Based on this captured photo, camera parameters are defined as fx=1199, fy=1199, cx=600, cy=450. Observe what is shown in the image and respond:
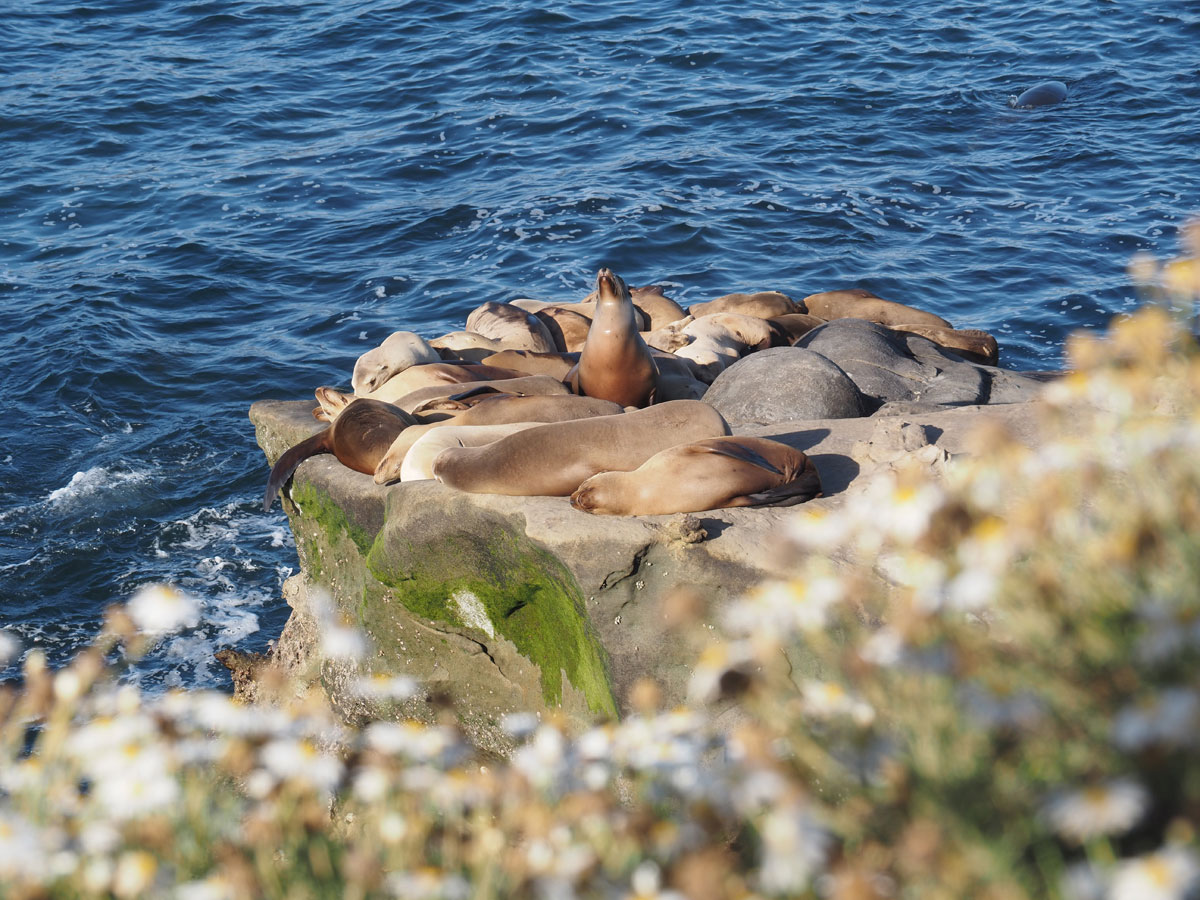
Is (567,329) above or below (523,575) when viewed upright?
below

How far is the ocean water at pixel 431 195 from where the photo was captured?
31.5 ft

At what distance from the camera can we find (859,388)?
7.56m

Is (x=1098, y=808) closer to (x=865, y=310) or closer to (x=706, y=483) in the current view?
(x=706, y=483)

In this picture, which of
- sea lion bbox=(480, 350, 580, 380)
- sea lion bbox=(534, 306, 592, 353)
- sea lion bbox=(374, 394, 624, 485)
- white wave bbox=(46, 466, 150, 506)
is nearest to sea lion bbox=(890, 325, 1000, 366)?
sea lion bbox=(534, 306, 592, 353)

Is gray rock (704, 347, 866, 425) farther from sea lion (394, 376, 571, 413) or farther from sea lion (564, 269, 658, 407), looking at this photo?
sea lion (394, 376, 571, 413)

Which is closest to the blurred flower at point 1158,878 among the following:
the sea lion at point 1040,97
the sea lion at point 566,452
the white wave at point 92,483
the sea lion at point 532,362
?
the sea lion at point 566,452

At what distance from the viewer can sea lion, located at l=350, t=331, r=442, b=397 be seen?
310 inches

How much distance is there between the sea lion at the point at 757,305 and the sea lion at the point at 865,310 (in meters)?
0.23

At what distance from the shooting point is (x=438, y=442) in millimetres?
5953

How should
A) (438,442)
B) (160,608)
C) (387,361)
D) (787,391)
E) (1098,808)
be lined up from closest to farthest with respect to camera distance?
(1098,808)
(160,608)
(438,442)
(787,391)
(387,361)

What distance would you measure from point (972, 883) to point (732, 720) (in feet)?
9.75

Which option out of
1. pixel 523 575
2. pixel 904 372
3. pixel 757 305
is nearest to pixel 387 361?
pixel 523 575

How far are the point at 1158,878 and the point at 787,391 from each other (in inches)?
213

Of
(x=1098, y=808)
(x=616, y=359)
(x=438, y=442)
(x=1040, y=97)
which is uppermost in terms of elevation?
(x=1098, y=808)
